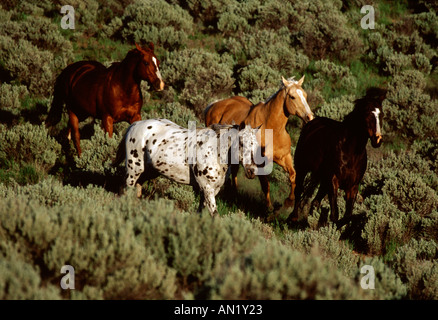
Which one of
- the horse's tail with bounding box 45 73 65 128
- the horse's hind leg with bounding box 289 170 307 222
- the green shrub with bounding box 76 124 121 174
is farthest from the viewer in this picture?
the horse's tail with bounding box 45 73 65 128

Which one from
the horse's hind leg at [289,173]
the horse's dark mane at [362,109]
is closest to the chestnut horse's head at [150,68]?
the horse's hind leg at [289,173]

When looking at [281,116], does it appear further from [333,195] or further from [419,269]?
[419,269]

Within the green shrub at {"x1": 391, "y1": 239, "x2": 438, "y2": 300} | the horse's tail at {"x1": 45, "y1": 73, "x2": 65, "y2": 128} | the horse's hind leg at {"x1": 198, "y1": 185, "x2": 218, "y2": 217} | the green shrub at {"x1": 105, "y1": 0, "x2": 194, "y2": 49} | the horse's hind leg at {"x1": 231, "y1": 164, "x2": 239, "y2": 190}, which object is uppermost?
the green shrub at {"x1": 105, "y1": 0, "x2": 194, "y2": 49}

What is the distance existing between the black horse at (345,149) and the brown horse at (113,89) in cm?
346

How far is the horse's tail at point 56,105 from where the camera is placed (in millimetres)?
10164

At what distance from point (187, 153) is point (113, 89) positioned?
3541 millimetres

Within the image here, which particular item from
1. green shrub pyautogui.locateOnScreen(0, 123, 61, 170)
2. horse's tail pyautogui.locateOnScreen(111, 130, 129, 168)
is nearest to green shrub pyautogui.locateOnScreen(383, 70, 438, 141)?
horse's tail pyautogui.locateOnScreen(111, 130, 129, 168)

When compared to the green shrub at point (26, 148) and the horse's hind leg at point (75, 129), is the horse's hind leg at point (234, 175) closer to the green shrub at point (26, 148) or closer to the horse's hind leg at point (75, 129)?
the horse's hind leg at point (75, 129)

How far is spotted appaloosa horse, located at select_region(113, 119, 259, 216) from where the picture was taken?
594 cm

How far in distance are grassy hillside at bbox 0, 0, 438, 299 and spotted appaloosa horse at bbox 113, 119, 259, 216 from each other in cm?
60

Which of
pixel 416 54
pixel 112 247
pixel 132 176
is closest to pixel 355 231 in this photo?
pixel 132 176

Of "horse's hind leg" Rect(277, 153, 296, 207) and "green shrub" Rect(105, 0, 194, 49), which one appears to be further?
"green shrub" Rect(105, 0, 194, 49)

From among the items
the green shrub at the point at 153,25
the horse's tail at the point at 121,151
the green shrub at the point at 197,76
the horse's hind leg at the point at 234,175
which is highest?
the green shrub at the point at 153,25

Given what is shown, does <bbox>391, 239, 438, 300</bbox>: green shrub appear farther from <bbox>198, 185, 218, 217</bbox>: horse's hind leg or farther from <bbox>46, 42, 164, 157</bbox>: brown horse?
<bbox>46, 42, 164, 157</bbox>: brown horse
